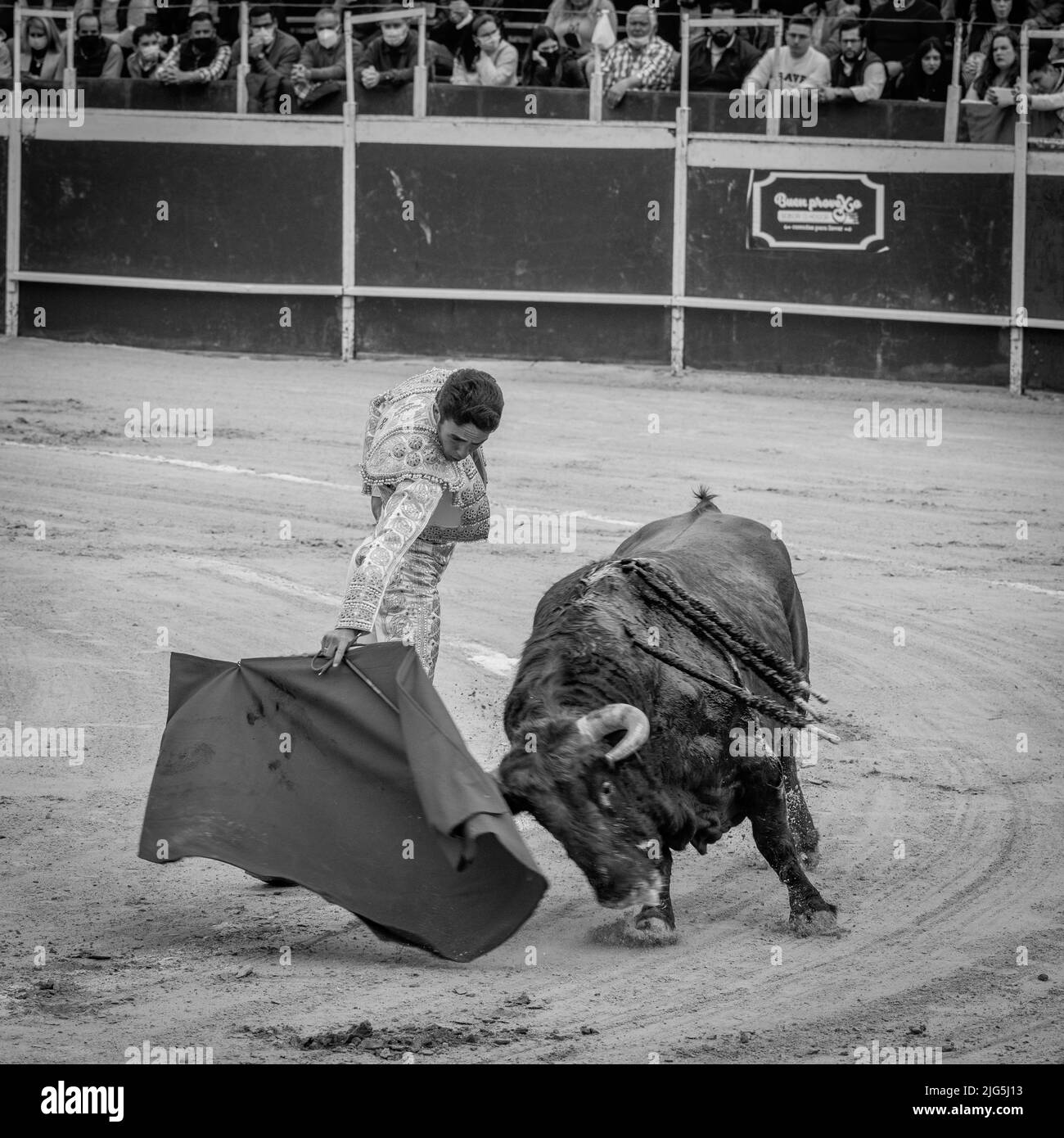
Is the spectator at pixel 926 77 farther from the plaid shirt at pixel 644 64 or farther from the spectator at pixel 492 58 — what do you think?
the spectator at pixel 492 58

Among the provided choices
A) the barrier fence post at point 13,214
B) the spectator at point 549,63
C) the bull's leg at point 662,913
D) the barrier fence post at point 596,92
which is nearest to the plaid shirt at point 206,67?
the barrier fence post at point 13,214

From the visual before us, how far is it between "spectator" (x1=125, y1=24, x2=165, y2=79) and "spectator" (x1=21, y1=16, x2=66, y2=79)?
0.59 meters

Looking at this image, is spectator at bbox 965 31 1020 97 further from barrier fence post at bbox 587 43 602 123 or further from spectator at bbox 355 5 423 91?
spectator at bbox 355 5 423 91

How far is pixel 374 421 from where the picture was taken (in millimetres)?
5039

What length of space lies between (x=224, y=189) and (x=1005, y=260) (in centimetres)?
637

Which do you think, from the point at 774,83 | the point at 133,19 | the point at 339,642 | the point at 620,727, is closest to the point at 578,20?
the point at 774,83

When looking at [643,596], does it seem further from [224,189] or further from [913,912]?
[224,189]

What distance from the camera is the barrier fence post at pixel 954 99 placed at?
42.0 ft

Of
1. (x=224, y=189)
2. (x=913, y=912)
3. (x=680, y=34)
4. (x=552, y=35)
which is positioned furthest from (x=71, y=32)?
(x=913, y=912)

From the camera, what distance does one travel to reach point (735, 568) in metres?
5.25

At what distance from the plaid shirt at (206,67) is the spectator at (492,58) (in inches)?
74.1

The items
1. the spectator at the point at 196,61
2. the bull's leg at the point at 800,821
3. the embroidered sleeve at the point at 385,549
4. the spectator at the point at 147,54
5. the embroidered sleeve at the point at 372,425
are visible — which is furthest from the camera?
the spectator at the point at 147,54

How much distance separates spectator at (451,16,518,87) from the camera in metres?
13.9

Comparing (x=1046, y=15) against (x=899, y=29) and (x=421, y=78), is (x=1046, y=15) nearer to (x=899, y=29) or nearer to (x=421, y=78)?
(x=899, y=29)
